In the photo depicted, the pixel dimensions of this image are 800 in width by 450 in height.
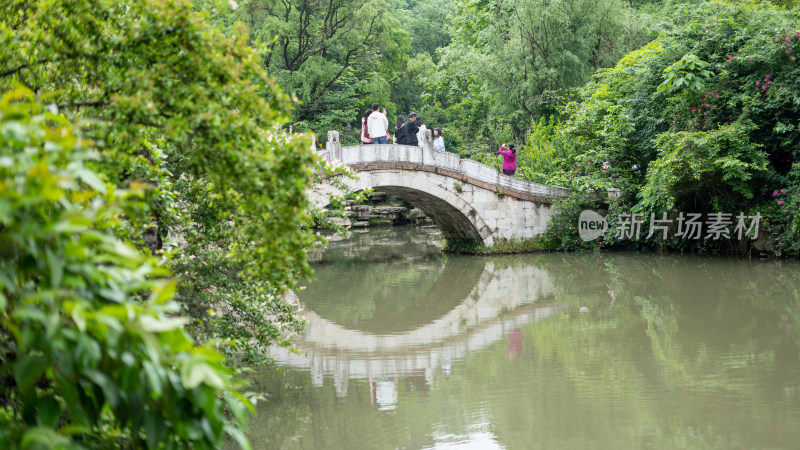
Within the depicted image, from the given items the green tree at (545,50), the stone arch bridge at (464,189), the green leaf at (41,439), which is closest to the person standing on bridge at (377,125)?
the stone arch bridge at (464,189)

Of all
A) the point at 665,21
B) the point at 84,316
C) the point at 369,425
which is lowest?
the point at 369,425

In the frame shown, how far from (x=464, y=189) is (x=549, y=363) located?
812 centimetres

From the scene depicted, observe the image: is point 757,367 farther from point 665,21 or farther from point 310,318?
point 665,21

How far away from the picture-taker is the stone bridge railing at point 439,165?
46.1 ft

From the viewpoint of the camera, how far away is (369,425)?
5668 mm

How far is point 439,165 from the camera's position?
49.1ft

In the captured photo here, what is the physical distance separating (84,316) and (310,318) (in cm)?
845

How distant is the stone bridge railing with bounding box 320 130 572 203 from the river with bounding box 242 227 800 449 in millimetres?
2497

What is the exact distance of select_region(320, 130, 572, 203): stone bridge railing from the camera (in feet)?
46.1

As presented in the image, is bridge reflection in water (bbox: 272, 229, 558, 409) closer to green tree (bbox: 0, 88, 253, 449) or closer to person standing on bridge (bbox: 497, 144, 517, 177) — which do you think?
person standing on bridge (bbox: 497, 144, 517, 177)

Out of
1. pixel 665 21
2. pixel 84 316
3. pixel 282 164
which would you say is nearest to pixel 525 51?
pixel 665 21

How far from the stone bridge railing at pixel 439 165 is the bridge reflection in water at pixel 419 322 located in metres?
1.62

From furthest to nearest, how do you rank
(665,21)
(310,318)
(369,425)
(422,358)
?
1. (665,21)
2. (310,318)
3. (422,358)
4. (369,425)

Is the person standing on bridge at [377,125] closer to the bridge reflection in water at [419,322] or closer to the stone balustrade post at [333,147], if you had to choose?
the stone balustrade post at [333,147]
